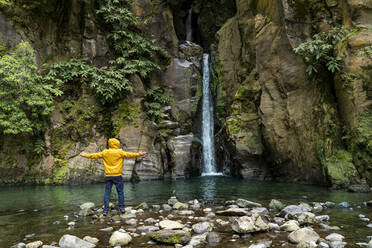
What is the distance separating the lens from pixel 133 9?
2156 centimetres

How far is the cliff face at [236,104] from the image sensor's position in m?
11.7

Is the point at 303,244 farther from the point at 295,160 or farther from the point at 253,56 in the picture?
the point at 253,56

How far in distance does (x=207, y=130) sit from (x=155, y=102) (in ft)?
19.4

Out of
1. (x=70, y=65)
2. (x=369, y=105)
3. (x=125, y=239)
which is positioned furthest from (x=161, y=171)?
(x=125, y=239)

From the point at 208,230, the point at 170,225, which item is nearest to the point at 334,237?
the point at 208,230

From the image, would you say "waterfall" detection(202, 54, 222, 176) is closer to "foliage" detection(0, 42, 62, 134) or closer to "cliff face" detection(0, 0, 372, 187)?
"cliff face" detection(0, 0, 372, 187)

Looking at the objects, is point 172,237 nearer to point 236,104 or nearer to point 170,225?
point 170,225

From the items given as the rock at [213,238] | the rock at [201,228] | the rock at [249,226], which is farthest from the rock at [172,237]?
the rock at [249,226]

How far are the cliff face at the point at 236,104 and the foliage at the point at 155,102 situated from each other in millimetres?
631

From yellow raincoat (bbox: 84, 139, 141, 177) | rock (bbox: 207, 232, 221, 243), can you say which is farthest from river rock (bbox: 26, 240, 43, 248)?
rock (bbox: 207, 232, 221, 243)

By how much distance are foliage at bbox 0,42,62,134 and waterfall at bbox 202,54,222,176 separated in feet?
41.4

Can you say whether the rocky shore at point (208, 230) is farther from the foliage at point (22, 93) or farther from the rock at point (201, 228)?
the foliage at point (22, 93)

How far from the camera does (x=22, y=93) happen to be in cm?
1591

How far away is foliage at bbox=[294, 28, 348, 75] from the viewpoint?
12.0 meters
